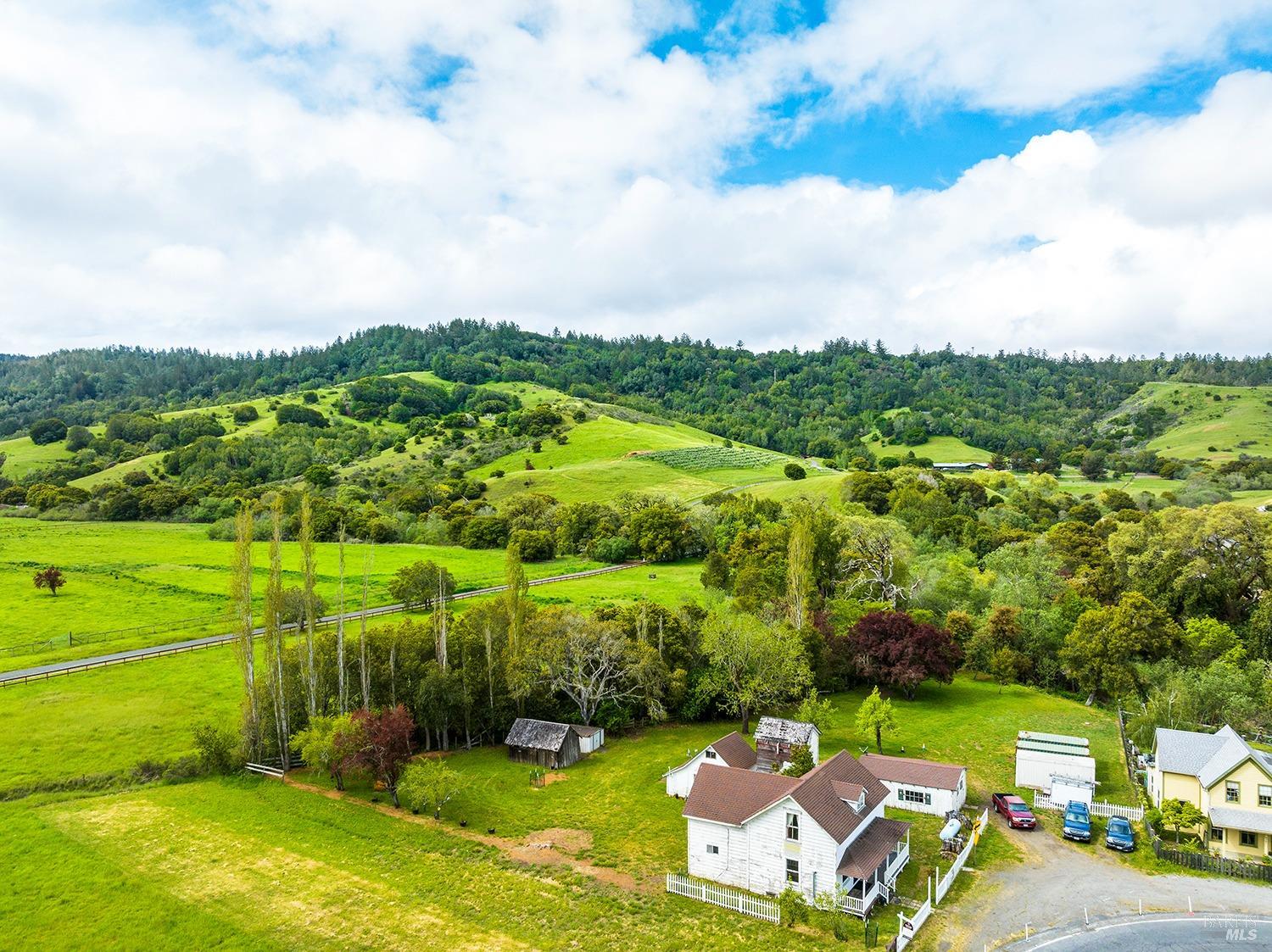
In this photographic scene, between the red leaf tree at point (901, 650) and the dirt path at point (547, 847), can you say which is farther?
the red leaf tree at point (901, 650)

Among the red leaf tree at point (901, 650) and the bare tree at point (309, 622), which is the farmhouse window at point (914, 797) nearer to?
the red leaf tree at point (901, 650)

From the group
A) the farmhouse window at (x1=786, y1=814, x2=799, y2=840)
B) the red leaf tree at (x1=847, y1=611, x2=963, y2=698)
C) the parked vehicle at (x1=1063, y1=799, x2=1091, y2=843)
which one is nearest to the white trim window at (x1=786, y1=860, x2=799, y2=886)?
the farmhouse window at (x1=786, y1=814, x2=799, y2=840)

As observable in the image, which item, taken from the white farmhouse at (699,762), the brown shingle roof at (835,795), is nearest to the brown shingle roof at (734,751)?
the white farmhouse at (699,762)

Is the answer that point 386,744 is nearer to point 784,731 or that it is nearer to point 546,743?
point 546,743

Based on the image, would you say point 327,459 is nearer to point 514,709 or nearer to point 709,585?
point 709,585

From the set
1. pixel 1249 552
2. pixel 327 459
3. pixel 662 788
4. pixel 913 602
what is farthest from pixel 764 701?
pixel 327 459

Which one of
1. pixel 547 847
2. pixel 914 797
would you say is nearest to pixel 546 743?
pixel 547 847

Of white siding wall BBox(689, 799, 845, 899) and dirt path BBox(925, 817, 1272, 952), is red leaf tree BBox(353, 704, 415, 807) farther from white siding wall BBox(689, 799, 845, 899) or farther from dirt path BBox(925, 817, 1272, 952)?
dirt path BBox(925, 817, 1272, 952)
